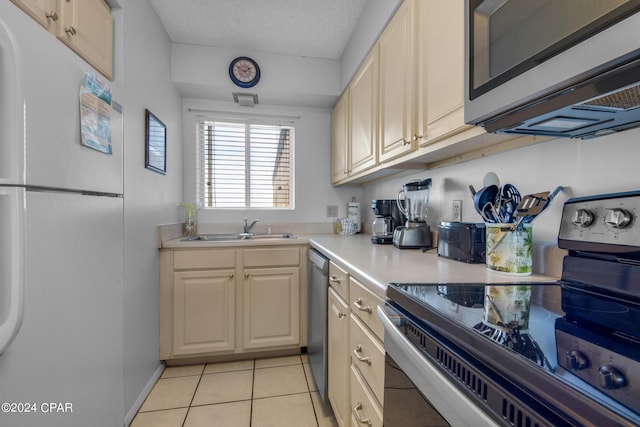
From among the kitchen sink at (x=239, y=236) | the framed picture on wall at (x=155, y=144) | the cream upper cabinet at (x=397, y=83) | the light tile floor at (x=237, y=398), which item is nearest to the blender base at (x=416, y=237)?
the cream upper cabinet at (x=397, y=83)

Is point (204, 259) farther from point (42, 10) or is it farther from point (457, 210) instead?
point (457, 210)

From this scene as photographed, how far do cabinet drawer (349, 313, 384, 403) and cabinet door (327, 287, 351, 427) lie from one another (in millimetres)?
86

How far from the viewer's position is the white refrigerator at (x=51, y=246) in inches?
31.9

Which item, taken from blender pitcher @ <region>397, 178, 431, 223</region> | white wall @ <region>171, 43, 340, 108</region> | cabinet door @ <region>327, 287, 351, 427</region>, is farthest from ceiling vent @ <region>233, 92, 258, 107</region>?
cabinet door @ <region>327, 287, 351, 427</region>

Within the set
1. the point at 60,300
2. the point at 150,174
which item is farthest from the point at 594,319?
the point at 150,174

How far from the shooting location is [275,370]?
209cm

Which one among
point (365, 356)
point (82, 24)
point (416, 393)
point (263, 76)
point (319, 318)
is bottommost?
point (319, 318)

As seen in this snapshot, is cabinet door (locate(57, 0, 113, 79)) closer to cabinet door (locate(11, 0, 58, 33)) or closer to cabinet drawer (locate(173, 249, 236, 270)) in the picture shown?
cabinet door (locate(11, 0, 58, 33))

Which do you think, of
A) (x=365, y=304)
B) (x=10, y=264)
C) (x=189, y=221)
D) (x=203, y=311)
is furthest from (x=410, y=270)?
(x=189, y=221)

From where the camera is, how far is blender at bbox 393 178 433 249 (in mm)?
1631

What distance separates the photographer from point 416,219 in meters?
1.76

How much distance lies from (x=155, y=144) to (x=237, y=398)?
1700 millimetres

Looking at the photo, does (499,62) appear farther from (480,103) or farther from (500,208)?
(500,208)

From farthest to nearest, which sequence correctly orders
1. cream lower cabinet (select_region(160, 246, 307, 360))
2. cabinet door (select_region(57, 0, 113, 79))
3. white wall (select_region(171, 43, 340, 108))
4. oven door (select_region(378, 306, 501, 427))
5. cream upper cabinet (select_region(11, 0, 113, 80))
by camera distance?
white wall (select_region(171, 43, 340, 108)) → cream lower cabinet (select_region(160, 246, 307, 360)) → cabinet door (select_region(57, 0, 113, 79)) → cream upper cabinet (select_region(11, 0, 113, 80)) → oven door (select_region(378, 306, 501, 427))
